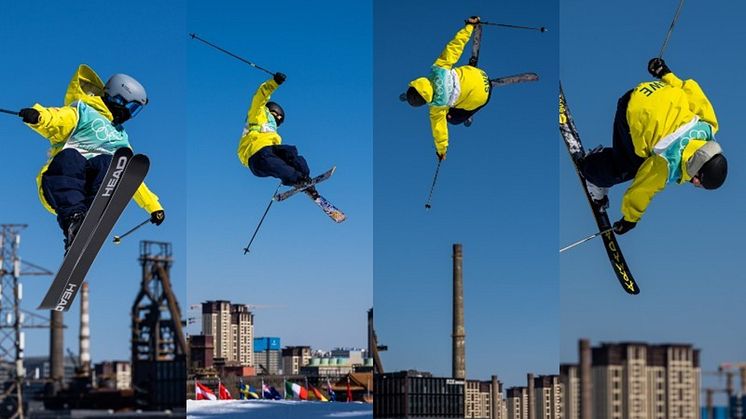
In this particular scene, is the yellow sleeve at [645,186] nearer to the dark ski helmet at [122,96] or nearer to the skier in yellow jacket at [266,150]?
the skier in yellow jacket at [266,150]

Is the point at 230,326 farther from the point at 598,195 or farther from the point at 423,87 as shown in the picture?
the point at 598,195

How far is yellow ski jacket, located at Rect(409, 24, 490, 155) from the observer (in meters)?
6.12

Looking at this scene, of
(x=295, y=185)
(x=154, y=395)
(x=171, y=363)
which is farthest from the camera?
(x=154, y=395)

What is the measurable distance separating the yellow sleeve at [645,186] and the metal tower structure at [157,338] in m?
8.95

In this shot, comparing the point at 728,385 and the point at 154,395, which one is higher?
the point at 728,385

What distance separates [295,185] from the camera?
734cm

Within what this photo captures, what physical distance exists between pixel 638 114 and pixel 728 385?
134 centimetres

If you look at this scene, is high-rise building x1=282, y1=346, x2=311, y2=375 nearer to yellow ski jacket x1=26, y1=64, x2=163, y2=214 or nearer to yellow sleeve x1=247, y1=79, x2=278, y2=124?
yellow sleeve x1=247, y1=79, x2=278, y2=124

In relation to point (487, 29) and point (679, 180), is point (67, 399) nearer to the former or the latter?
point (487, 29)

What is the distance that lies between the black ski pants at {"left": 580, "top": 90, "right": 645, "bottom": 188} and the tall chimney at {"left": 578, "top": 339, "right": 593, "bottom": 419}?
1.02 meters

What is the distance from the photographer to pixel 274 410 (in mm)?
8445

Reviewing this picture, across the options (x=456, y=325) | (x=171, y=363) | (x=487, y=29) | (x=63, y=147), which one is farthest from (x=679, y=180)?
(x=171, y=363)

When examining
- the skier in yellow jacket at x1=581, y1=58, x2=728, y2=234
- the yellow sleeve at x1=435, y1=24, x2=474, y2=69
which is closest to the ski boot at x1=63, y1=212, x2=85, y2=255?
the yellow sleeve at x1=435, y1=24, x2=474, y2=69

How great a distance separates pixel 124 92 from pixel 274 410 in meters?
3.44
